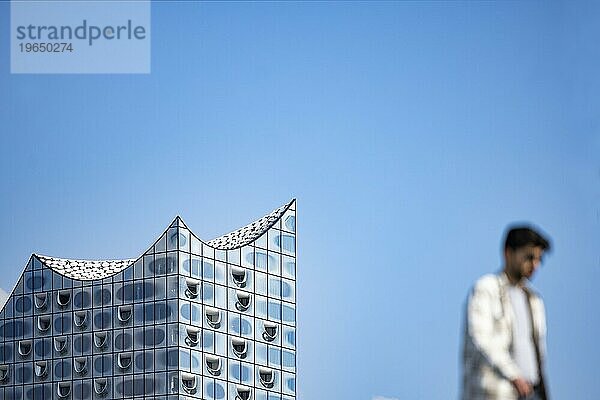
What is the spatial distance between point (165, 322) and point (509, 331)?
28989 millimetres

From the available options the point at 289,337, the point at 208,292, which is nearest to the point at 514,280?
the point at 208,292

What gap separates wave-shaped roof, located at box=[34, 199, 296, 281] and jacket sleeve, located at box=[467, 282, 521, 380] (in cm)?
2994

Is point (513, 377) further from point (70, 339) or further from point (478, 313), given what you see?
point (70, 339)

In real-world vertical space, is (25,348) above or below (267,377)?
above

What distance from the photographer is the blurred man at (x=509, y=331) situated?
4.91 m

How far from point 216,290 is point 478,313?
2987 centimetres

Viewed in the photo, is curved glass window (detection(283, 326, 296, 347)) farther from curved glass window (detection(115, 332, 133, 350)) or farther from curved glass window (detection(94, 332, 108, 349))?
curved glass window (detection(94, 332, 108, 349))

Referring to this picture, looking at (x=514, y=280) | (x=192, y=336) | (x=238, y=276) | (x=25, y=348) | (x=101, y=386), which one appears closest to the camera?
(x=514, y=280)

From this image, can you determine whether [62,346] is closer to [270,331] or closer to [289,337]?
[270,331]

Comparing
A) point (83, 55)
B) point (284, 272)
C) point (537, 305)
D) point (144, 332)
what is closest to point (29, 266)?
point (144, 332)

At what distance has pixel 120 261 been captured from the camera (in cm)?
3566

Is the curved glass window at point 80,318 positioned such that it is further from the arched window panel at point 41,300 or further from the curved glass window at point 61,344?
the arched window panel at point 41,300

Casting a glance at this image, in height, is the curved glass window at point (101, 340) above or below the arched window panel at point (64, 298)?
below

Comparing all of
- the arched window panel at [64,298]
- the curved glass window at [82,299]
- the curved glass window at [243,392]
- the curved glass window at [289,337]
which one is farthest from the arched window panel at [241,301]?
the arched window panel at [64,298]
